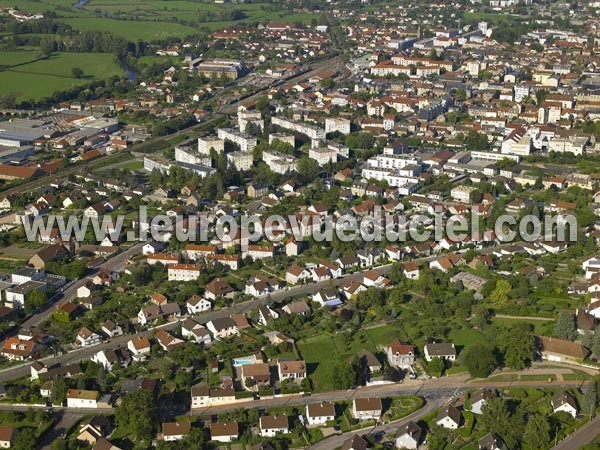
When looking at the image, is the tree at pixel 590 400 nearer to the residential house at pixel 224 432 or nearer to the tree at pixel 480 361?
the tree at pixel 480 361

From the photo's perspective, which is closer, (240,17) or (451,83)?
(451,83)

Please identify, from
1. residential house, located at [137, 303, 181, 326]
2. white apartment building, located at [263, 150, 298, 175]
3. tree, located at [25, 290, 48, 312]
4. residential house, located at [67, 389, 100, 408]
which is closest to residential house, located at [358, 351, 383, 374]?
Result: residential house, located at [137, 303, 181, 326]

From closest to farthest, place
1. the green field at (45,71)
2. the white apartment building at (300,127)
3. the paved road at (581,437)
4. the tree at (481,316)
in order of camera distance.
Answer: the paved road at (581,437) < the tree at (481,316) < the white apartment building at (300,127) < the green field at (45,71)

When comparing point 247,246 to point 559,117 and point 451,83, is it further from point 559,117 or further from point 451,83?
point 451,83

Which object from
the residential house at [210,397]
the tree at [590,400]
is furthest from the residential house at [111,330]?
the tree at [590,400]

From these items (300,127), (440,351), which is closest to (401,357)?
(440,351)

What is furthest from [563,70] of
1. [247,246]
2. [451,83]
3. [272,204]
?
[247,246]
